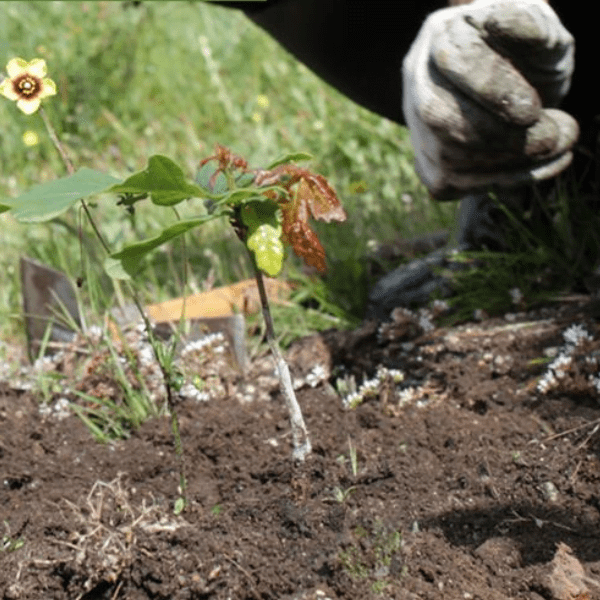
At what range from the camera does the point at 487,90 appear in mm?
2023

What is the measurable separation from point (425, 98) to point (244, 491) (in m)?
0.78

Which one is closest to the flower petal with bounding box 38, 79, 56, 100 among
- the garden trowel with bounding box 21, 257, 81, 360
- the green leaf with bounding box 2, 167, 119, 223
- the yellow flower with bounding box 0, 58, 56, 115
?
the yellow flower with bounding box 0, 58, 56, 115

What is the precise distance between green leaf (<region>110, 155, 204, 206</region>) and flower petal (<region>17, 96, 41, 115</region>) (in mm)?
232

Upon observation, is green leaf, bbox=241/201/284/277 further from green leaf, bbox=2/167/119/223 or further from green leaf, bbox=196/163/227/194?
green leaf, bbox=2/167/119/223

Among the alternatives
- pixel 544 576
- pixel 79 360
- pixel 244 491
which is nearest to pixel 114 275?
pixel 244 491

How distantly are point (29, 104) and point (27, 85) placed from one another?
1.2 inches

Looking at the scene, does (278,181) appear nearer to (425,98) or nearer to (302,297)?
(425,98)

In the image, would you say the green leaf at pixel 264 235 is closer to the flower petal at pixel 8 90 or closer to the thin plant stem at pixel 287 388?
the thin plant stem at pixel 287 388

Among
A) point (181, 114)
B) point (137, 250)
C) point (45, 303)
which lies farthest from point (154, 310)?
point (181, 114)

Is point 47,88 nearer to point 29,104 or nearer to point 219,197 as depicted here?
point 29,104

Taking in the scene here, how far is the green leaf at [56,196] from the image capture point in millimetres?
1369

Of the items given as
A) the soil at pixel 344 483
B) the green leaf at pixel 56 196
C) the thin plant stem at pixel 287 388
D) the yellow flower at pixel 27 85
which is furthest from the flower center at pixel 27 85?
the soil at pixel 344 483

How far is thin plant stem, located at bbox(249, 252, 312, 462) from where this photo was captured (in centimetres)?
164

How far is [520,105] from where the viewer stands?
80.7 inches
